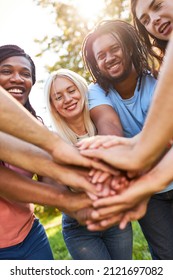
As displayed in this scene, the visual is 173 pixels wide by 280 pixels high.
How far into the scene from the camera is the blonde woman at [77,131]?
2582 millimetres

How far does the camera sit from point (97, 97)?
103 inches

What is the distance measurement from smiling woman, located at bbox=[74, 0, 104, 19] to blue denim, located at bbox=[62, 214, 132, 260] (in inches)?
241

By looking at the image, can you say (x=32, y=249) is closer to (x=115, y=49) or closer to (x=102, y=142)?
(x=102, y=142)

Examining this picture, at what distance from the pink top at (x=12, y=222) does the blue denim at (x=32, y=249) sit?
0.11 feet

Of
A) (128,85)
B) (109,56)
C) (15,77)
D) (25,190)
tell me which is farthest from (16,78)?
(25,190)

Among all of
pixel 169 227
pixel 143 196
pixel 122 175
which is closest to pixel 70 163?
pixel 122 175

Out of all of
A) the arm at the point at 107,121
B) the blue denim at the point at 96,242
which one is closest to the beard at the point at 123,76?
the arm at the point at 107,121

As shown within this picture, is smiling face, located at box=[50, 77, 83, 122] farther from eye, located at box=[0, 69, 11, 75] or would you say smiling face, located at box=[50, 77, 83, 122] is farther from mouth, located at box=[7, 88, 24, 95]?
eye, located at box=[0, 69, 11, 75]

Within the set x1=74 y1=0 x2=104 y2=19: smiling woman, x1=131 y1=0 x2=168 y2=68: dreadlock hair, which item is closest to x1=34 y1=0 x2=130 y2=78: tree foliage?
x1=74 y1=0 x2=104 y2=19: smiling woman

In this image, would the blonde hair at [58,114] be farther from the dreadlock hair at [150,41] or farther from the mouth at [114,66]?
the dreadlock hair at [150,41]

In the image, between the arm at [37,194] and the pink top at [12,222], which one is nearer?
the arm at [37,194]

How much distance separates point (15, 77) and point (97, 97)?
61cm

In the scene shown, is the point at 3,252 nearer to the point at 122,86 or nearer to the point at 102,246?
the point at 102,246

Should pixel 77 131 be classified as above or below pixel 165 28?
below
